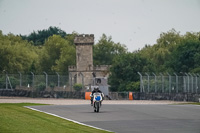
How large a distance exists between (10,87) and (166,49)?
6813cm

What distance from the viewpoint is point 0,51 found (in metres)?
108

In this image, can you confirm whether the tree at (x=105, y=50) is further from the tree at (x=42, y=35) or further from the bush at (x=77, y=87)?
the bush at (x=77, y=87)

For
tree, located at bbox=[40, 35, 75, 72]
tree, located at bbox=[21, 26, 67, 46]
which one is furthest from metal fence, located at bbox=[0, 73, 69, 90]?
tree, located at bbox=[21, 26, 67, 46]

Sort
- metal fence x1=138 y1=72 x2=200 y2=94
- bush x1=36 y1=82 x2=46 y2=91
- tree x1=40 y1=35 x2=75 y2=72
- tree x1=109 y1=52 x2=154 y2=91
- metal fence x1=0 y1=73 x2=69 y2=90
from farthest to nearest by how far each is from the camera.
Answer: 1. tree x1=40 y1=35 x2=75 y2=72
2. tree x1=109 y1=52 x2=154 y2=91
3. bush x1=36 y1=82 x2=46 y2=91
4. metal fence x1=0 y1=73 x2=69 y2=90
5. metal fence x1=138 y1=72 x2=200 y2=94

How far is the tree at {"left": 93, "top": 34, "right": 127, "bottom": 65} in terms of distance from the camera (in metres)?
154

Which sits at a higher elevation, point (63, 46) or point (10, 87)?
point (63, 46)

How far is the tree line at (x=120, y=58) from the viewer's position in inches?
3866

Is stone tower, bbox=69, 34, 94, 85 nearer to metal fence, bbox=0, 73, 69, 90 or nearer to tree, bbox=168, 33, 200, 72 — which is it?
tree, bbox=168, 33, 200, 72

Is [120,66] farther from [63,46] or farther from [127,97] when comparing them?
[63,46]

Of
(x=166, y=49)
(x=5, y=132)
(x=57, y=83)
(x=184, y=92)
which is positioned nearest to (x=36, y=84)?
(x=57, y=83)

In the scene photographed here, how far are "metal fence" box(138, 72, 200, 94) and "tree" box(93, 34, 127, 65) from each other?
96061mm

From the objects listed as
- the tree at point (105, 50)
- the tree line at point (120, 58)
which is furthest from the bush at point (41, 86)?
the tree at point (105, 50)

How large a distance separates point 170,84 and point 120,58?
46129mm

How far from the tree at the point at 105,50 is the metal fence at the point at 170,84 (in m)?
96.1
